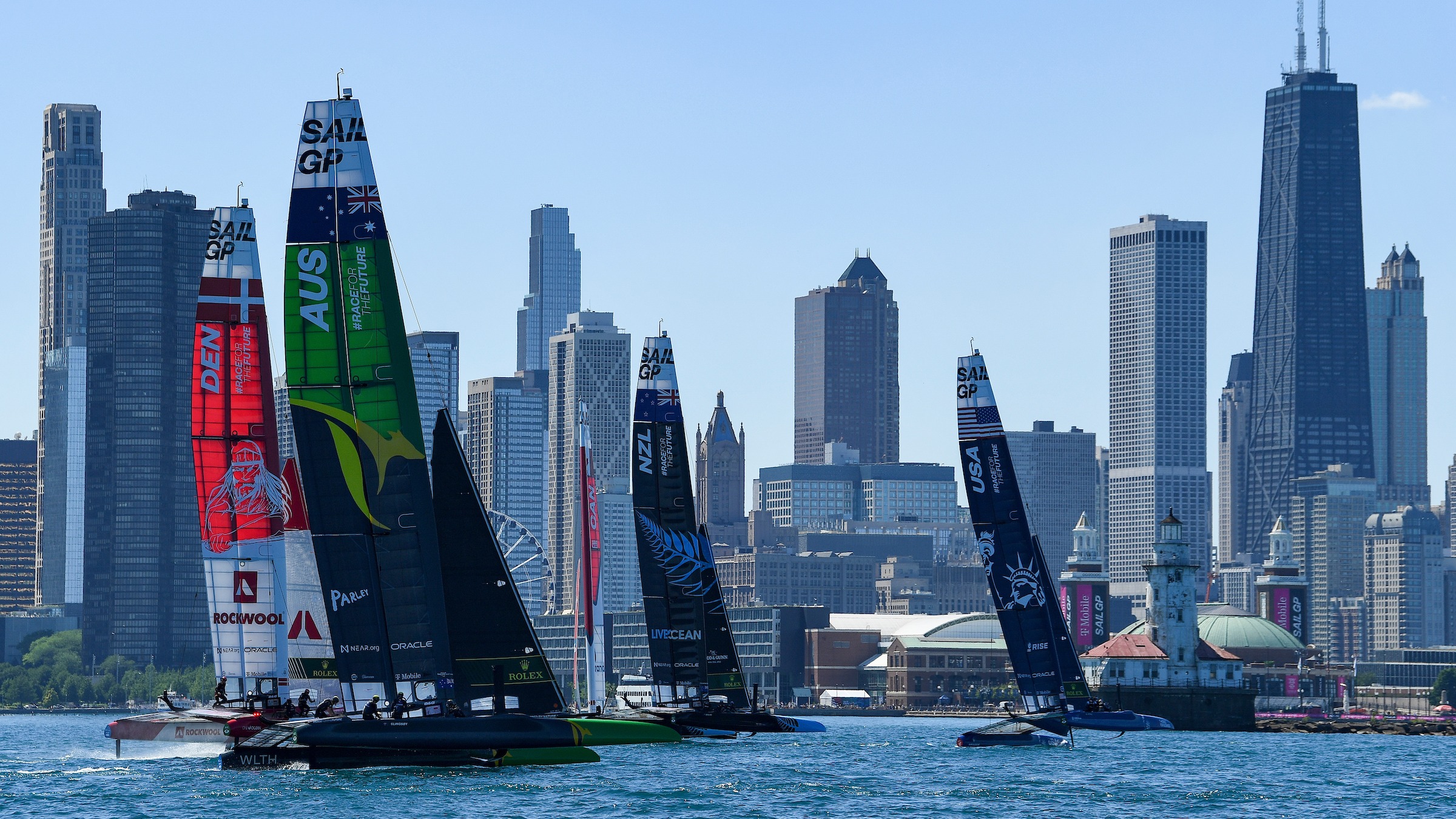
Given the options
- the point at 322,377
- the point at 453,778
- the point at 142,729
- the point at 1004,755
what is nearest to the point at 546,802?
the point at 453,778

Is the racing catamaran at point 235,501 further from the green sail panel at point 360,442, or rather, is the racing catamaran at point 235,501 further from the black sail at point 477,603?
the green sail panel at point 360,442

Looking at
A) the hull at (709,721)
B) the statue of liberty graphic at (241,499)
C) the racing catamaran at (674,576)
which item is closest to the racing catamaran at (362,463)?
the statue of liberty graphic at (241,499)

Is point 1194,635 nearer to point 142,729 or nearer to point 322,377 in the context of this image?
point 142,729

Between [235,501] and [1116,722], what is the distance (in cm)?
6885

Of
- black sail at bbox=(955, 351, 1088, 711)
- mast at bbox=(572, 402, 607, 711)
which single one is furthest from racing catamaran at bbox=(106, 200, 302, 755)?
black sail at bbox=(955, 351, 1088, 711)

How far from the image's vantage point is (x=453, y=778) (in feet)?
199

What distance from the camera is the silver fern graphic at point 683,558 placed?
88625 mm

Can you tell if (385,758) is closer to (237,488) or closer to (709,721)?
(237,488)

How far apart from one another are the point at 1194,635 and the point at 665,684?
91.2 metres

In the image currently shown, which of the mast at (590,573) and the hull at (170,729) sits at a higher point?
the mast at (590,573)

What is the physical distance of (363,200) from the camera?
57562mm

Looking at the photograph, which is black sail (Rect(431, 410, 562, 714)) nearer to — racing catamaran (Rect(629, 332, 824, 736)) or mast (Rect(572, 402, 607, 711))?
racing catamaran (Rect(629, 332, 824, 736))

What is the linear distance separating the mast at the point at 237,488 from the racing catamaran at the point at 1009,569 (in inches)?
1103

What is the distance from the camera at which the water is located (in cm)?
5556
